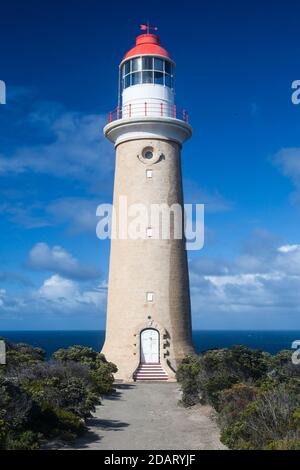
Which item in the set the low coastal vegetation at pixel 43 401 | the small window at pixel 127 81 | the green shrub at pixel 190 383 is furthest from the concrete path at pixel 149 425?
the small window at pixel 127 81

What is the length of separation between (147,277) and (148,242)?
1.60 meters

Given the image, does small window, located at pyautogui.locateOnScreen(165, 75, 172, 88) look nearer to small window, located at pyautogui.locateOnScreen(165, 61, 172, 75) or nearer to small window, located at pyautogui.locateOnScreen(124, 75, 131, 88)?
small window, located at pyautogui.locateOnScreen(165, 61, 172, 75)

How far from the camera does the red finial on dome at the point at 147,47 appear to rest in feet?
82.0

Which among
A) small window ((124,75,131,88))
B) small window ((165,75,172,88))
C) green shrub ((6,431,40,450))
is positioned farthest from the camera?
small window ((124,75,131,88))

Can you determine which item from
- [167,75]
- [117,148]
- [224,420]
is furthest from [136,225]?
[224,420]

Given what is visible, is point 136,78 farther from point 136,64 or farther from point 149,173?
point 149,173

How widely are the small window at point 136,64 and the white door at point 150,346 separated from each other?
12206 millimetres

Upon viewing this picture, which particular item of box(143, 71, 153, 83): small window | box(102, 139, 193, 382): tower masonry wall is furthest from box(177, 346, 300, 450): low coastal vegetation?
box(143, 71, 153, 83): small window

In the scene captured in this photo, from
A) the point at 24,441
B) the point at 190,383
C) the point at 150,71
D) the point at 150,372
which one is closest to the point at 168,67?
the point at 150,71

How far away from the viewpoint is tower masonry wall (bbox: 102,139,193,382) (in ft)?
78.4

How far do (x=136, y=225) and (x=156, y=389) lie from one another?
742cm

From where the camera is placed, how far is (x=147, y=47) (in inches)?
990

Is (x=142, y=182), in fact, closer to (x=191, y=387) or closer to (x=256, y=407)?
(x=191, y=387)

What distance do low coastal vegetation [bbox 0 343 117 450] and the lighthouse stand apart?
135 inches
